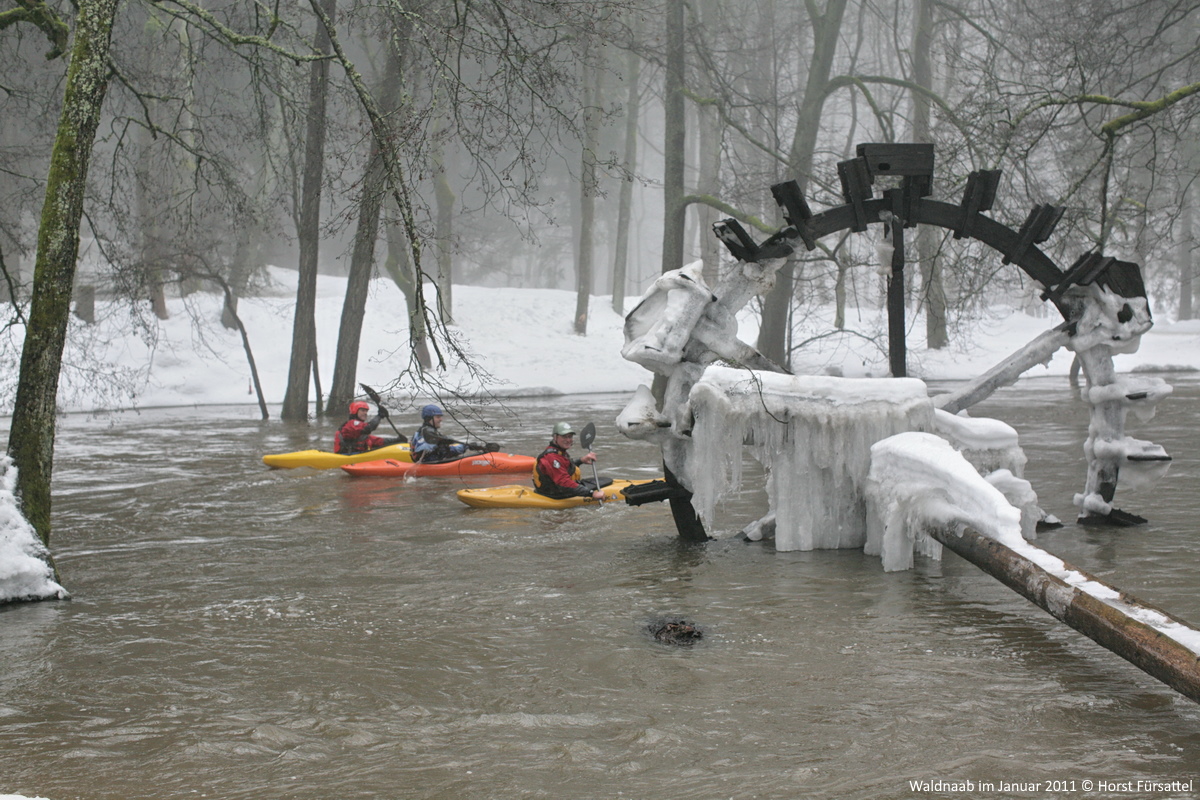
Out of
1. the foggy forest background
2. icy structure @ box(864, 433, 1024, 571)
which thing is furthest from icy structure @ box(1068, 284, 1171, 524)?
icy structure @ box(864, 433, 1024, 571)

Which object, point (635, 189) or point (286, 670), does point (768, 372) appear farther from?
point (635, 189)

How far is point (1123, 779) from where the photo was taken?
475cm

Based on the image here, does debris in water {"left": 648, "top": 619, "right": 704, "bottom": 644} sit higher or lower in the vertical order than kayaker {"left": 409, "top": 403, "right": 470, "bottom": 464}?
lower

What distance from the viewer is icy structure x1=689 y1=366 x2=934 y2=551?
9102mm

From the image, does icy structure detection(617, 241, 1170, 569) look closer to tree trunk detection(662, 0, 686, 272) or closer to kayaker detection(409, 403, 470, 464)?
kayaker detection(409, 403, 470, 464)

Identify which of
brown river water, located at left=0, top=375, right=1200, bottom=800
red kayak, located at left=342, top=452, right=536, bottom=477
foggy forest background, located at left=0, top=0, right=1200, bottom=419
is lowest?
brown river water, located at left=0, top=375, right=1200, bottom=800

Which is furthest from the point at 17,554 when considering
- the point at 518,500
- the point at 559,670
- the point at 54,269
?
the point at 518,500

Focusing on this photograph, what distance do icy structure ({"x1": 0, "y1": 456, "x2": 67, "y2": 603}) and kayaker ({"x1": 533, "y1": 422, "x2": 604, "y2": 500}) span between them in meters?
5.48

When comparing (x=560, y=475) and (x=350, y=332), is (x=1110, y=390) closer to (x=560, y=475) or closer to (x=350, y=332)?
(x=560, y=475)

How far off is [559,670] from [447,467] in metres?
8.65

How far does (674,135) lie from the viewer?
20.2 meters

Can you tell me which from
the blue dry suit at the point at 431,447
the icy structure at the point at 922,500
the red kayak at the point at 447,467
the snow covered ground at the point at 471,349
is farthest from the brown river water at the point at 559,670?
the snow covered ground at the point at 471,349

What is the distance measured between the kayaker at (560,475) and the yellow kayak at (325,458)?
354 cm

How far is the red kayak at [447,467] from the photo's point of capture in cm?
1485
